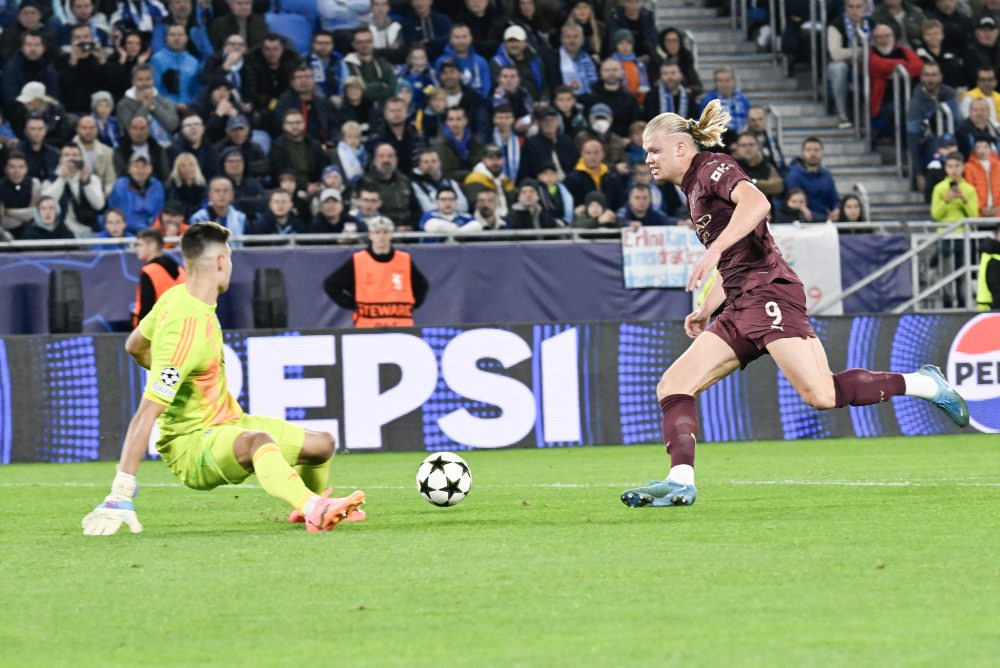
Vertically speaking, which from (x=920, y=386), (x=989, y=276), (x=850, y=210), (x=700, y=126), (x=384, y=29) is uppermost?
(x=384, y=29)

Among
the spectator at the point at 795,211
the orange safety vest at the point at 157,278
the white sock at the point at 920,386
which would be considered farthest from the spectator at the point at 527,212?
Result: the white sock at the point at 920,386

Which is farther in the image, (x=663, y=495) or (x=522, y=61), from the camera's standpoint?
(x=522, y=61)

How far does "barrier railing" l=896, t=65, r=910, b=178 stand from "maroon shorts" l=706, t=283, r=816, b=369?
14.5 metres

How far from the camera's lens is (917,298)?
19656mm

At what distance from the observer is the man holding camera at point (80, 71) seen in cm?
2094

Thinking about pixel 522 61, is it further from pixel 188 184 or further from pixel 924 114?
pixel 924 114

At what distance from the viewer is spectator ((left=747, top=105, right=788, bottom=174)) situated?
2173cm

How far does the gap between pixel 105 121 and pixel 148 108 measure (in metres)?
0.51

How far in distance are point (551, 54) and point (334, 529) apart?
48.5 feet

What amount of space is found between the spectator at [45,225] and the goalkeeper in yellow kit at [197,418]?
10330 mm

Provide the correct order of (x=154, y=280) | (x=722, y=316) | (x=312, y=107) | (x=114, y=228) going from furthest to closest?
(x=312, y=107), (x=114, y=228), (x=154, y=280), (x=722, y=316)

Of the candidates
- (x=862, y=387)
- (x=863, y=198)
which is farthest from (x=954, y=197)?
(x=862, y=387)

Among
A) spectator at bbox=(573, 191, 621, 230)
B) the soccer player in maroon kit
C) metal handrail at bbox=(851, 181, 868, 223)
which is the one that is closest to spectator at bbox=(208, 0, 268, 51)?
spectator at bbox=(573, 191, 621, 230)

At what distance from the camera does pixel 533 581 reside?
6688 mm
